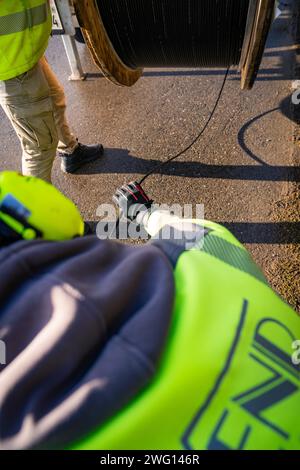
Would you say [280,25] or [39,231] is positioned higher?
[39,231]

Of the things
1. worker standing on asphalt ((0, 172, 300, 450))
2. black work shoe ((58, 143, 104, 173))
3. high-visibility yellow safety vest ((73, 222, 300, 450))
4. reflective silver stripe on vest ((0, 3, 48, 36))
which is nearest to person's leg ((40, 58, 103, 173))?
black work shoe ((58, 143, 104, 173))

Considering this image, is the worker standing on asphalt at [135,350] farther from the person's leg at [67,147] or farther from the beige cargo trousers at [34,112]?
the person's leg at [67,147]

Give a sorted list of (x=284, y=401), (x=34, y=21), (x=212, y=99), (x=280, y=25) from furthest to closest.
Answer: (x=280, y=25) → (x=212, y=99) → (x=34, y=21) → (x=284, y=401)

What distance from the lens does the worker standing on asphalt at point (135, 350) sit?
0.66 metres

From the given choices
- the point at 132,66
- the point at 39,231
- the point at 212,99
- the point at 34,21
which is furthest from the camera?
the point at 212,99

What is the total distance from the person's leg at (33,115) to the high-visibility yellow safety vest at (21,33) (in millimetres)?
84

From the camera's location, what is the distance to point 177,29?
2334mm

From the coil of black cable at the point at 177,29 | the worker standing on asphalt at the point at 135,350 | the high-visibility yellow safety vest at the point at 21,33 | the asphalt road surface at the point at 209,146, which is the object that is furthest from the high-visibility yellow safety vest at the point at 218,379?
the coil of black cable at the point at 177,29

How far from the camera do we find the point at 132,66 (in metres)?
2.69

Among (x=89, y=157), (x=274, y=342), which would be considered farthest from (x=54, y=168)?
(x=274, y=342)

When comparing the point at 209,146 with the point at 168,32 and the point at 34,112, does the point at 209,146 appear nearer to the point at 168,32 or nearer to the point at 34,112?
the point at 168,32

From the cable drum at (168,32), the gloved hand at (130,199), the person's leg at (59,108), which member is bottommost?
the gloved hand at (130,199)

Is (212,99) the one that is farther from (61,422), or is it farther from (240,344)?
(61,422)

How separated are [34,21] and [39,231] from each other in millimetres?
1534
